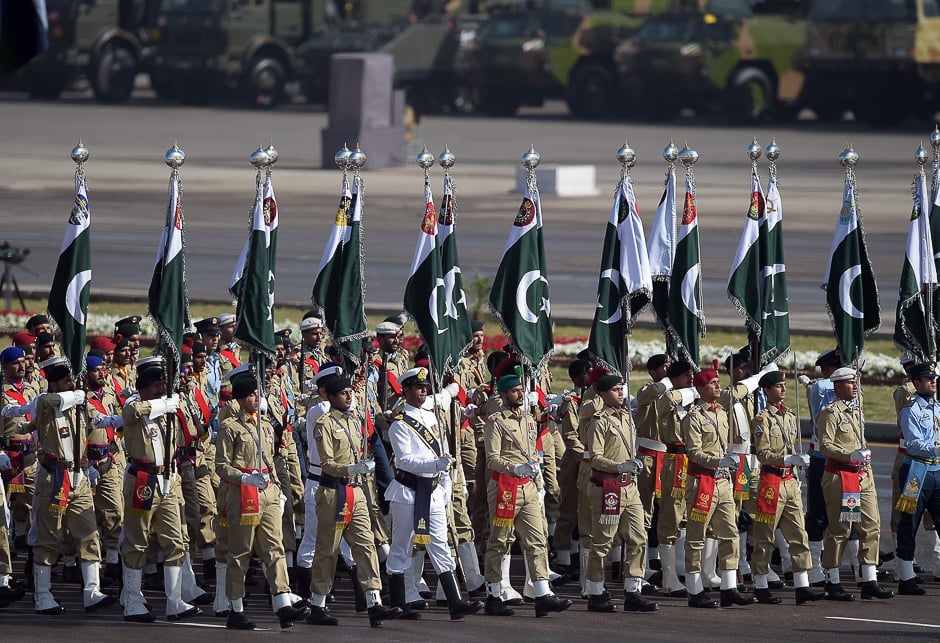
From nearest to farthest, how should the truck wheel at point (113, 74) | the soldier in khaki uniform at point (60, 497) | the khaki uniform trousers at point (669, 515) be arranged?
the soldier in khaki uniform at point (60, 497), the khaki uniform trousers at point (669, 515), the truck wheel at point (113, 74)

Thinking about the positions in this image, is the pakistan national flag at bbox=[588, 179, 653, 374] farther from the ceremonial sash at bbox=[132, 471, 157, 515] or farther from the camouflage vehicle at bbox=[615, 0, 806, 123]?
the camouflage vehicle at bbox=[615, 0, 806, 123]

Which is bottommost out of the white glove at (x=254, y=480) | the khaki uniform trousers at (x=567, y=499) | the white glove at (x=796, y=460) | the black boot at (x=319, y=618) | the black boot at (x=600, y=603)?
the black boot at (x=319, y=618)

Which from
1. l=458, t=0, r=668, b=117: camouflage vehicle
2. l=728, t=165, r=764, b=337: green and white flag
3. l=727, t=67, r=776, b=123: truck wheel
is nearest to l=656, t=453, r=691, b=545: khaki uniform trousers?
l=728, t=165, r=764, b=337: green and white flag

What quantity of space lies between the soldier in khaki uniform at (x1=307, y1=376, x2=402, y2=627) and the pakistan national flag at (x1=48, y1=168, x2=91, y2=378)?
1.72 meters

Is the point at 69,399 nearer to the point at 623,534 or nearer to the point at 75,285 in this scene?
the point at 75,285

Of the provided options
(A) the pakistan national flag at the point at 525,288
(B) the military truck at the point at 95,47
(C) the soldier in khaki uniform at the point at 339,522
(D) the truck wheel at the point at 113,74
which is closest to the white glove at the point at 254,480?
(C) the soldier in khaki uniform at the point at 339,522

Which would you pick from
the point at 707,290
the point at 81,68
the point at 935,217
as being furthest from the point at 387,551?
the point at 81,68

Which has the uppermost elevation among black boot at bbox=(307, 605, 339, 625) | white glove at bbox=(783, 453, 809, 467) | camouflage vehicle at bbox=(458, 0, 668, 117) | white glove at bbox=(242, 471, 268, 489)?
camouflage vehicle at bbox=(458, 0, 668, 117)

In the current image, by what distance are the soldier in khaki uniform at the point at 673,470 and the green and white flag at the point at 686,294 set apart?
26 cm

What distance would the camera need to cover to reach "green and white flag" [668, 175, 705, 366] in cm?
1232

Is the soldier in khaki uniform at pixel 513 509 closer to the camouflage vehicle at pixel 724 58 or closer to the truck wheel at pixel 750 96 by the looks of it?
the camouflage vehicle at pixel 724 58

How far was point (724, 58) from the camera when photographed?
141 ft

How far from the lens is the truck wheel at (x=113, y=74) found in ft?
159

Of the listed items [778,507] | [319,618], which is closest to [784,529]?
[778,507]
